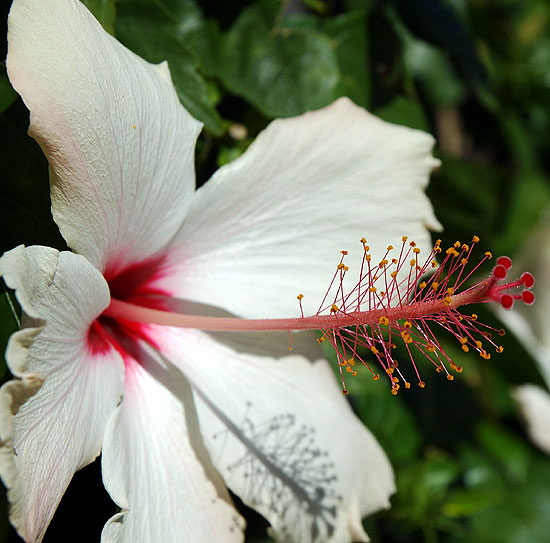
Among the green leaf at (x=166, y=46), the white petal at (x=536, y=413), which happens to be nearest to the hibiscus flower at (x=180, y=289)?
the green leaf at (x=166, y=46)

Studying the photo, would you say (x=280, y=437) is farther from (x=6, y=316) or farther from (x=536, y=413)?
(x=536, y=413)

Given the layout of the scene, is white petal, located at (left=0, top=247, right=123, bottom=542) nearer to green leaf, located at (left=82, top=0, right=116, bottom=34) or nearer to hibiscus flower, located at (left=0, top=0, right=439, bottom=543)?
hibiscus flower, located at (left=0, top=0, right=439, bottom=543)

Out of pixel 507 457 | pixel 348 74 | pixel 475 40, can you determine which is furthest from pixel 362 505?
pixel 507 457

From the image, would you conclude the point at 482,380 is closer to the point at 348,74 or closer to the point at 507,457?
the point at 507,457

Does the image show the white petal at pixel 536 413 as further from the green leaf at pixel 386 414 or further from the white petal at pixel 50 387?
the white petal at pixel 50 387

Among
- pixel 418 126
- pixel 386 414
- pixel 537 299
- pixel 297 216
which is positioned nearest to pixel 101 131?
pixel 297 216

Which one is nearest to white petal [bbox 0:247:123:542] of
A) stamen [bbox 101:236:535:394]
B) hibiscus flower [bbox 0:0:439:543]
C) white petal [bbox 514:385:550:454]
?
hibiscus flower [bbox 0:0:439:543]
